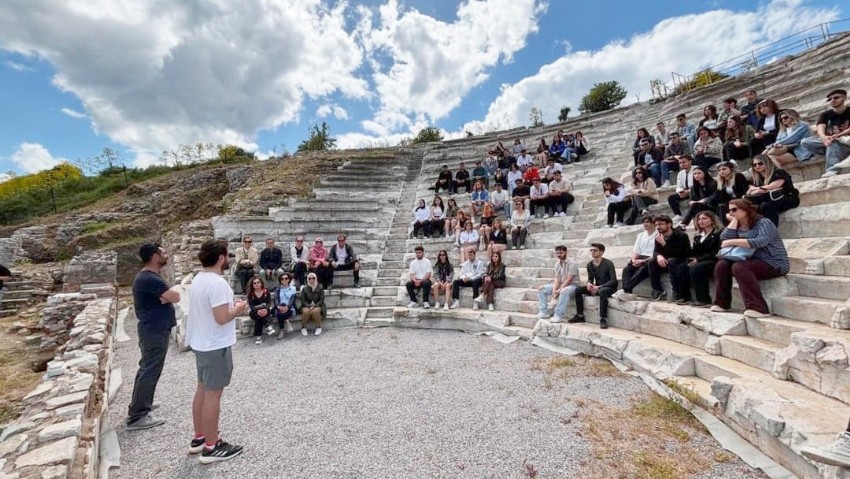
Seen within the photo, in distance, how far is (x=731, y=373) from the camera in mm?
3213

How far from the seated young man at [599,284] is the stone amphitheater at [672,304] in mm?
155

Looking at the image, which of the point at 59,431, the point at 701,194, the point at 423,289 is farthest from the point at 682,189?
the point at 59,431

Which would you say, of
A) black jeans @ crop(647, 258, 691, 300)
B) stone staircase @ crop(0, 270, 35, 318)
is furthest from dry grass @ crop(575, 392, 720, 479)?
stone staircase @ crop(0, 270, 35, 318)

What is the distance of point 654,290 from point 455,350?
2.87 m

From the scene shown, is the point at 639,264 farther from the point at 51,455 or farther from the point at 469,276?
the point at 51,455

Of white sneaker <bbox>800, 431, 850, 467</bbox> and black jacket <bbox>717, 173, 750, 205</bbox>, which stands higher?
black jacket <bbox>717, 173, 750, 205</bbox>

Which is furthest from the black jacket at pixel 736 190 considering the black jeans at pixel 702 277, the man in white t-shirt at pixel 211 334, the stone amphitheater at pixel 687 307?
the man in white t-shirt at pixel 211 334

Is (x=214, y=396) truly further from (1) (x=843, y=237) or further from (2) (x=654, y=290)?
(1) (x=843, y=237)

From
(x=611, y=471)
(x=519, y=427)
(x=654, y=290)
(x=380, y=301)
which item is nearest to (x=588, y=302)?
(x=654, y=290)

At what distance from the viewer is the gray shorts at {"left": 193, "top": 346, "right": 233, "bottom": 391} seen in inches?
107

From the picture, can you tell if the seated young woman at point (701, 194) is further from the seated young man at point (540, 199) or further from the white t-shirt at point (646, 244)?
the seated young man at point (540, 199)

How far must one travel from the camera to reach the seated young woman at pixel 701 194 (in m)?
5.31

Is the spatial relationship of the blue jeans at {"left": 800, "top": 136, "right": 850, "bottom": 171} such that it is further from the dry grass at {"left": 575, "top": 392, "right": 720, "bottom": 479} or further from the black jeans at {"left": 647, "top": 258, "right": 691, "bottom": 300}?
the dry grass at {"left": 575, "top": 392, "right": 720, "bottom": 479}

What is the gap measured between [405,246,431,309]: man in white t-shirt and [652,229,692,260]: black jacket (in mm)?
4088
